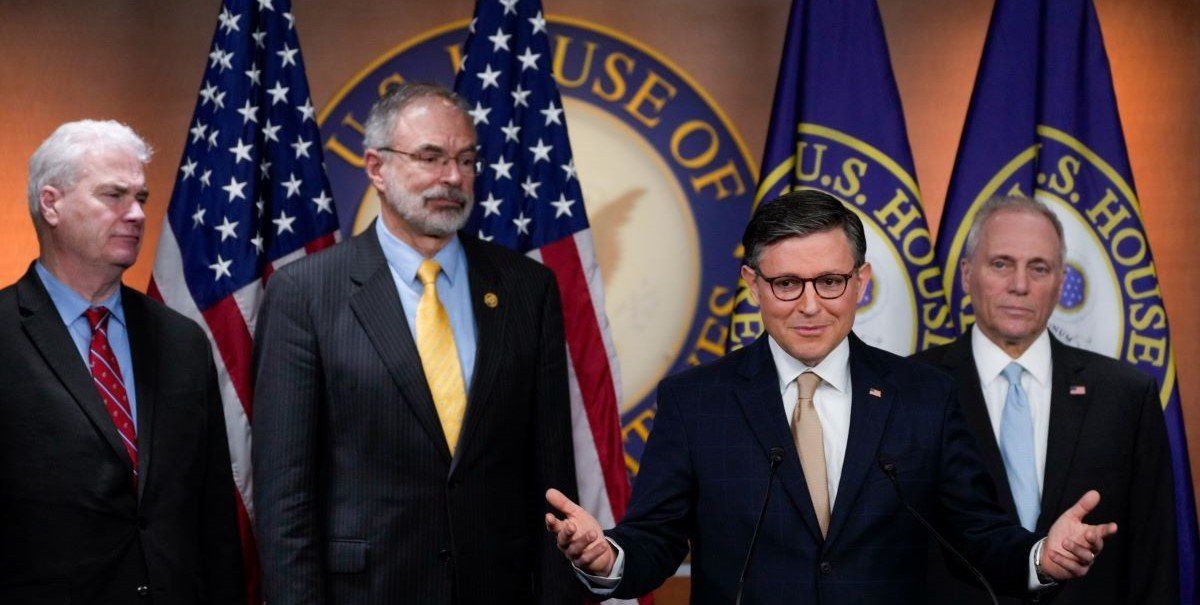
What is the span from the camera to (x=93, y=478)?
2.64 metres

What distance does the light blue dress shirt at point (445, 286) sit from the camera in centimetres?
288

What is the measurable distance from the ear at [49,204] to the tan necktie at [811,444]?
5.41ft

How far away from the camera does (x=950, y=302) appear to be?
154 inches

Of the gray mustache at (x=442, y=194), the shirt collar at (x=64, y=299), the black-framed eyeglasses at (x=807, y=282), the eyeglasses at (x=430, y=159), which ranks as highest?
the eyeglasses at (x=430, y=159)

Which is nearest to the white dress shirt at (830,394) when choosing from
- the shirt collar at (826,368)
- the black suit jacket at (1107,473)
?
the shirt collar at (826,368)

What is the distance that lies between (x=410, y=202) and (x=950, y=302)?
1.85 m

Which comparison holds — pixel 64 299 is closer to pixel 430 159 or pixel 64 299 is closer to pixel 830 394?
pixel 430 159

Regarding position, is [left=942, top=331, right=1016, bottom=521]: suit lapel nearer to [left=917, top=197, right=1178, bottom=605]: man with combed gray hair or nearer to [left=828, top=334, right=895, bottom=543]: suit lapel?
[left=917, top=197, right=1178, bottom=605]: man with combed gray hair

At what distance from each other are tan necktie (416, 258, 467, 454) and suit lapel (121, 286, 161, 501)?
0.60 metres

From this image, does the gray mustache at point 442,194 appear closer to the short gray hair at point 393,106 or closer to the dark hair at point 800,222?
the short gray hair at point 393,106

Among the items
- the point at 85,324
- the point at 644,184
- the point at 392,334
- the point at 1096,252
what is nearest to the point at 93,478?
the point at 85,324

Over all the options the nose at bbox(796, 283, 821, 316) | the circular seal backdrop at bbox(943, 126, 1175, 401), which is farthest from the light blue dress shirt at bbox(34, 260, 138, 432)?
the circular seal backdrop at bbox(943, 126, 1175, 401)

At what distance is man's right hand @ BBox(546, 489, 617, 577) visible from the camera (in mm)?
2014

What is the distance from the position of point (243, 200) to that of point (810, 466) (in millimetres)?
2041
